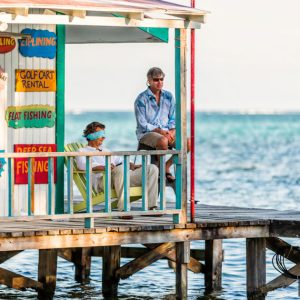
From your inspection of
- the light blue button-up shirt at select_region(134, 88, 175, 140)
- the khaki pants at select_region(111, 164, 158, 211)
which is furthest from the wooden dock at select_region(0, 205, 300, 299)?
the light blue button-up shirt at select_region(134, 88, 175, 140)

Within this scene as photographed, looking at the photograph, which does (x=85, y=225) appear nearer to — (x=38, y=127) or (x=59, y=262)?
(x=38, y=127)

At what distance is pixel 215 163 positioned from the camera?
57.9 m

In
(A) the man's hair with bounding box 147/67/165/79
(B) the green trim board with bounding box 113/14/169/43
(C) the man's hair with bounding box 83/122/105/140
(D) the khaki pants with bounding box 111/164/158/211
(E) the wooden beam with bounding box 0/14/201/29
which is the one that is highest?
(B) the green trim board with bounding box 113/14/169/43

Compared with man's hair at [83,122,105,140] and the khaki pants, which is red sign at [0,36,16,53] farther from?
the khaki pants

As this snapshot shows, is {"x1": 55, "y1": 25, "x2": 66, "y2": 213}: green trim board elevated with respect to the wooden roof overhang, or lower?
lower

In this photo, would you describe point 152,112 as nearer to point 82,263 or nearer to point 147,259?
point 147,259

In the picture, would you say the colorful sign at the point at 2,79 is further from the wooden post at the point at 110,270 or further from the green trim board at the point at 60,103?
the wooden post at the point at 110,270

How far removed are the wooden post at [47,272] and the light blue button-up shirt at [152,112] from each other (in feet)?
6.18

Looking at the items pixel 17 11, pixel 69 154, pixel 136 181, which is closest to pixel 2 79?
pixel 69 154

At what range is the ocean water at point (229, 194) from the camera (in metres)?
18.1

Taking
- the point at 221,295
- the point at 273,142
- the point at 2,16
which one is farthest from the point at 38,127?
the point at 273,142

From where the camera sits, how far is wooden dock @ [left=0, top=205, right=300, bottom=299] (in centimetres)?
1416

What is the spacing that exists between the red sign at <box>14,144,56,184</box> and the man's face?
1.32m

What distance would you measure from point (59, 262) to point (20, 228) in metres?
7.05
